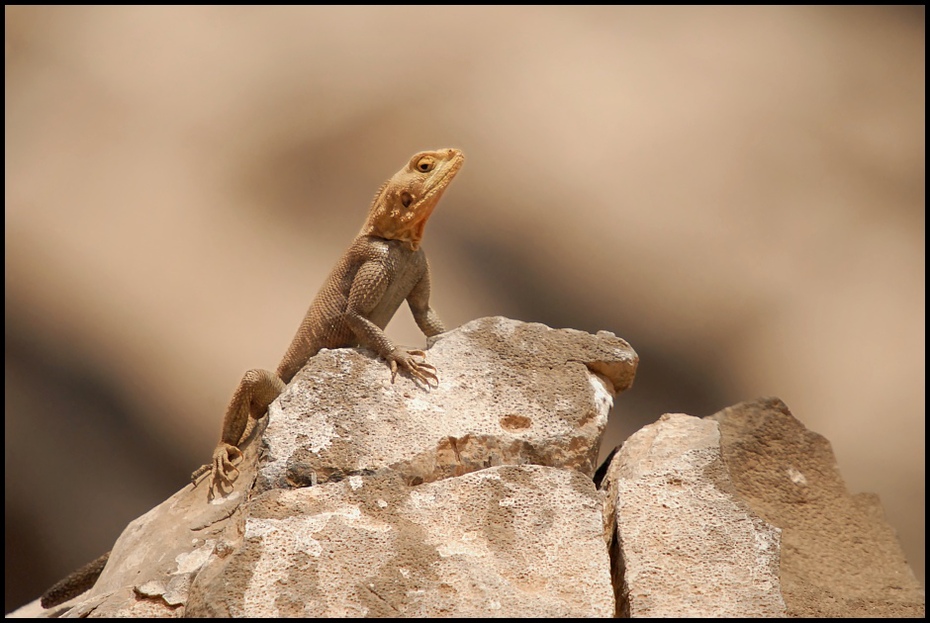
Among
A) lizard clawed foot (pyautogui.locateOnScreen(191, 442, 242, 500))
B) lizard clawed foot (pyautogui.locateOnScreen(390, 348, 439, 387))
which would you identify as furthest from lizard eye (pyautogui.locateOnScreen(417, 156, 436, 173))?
lizard clawed foot (pyautogui.locateOnScreen(191, 442, 242, 500))

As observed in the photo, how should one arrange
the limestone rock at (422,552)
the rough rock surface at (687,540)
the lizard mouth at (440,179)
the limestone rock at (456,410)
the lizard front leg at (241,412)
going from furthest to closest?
the lizard mouth at (440,179)
the lizard front leg at (241,412)
the limestone rock at (456,410)
the rough rock surface at (687,540)
the limestone rock at (422,552)

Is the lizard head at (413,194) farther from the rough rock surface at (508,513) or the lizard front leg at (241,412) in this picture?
the lizard front leg at (241,412)

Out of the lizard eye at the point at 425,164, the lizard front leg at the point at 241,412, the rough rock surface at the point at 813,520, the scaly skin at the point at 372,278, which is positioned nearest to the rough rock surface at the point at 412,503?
the lizard front leg at the point at 241,412

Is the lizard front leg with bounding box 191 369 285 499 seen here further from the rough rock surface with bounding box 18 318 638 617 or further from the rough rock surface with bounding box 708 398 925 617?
the rough rock surface with bounding box 708 398 925 617

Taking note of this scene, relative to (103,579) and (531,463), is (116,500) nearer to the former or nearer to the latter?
(103,579)

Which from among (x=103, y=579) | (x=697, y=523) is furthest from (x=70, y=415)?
(x=697, y=523)

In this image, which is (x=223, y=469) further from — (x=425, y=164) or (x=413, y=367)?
(x=425, y=164)

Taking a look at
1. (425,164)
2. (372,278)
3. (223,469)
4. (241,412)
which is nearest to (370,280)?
(372,278)
